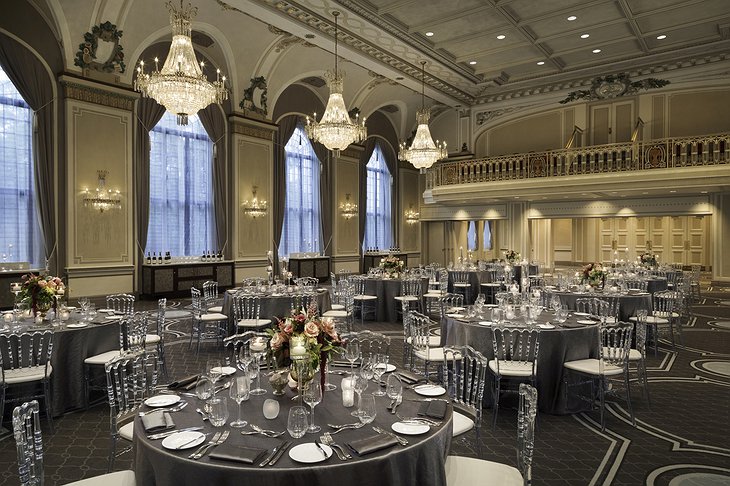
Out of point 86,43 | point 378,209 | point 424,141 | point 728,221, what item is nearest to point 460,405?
point 424,141

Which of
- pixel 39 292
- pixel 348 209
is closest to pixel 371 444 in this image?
pixel 39 292

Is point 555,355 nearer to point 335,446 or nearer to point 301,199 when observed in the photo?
point 335,446

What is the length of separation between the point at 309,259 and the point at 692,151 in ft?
33.9

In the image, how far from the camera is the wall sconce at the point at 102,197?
9.91 meters

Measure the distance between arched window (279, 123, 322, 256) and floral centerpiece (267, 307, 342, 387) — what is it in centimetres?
1175

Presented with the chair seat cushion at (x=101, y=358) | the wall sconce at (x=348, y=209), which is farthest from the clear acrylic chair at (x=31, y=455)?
the wall sconce at (x=348, y=209)

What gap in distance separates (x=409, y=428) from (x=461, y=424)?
798 millimetres

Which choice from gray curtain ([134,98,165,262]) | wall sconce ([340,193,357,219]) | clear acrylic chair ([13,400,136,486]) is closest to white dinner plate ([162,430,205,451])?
clear acrylic chair ([13,400,136,486])

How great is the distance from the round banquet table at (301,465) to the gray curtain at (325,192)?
13141mm

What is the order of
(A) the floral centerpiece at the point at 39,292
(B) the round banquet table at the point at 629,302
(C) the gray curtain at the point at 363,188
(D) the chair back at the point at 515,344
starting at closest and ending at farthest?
(D) the chair back at the point at 515,344 < (A) the floral centerpiece at the point at 39,292 < (B) the round banquet table at the point at 629,302 < (C) the gray curtain at the point at 363,188

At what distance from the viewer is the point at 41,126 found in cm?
930

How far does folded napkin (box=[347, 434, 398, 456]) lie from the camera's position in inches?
82.3

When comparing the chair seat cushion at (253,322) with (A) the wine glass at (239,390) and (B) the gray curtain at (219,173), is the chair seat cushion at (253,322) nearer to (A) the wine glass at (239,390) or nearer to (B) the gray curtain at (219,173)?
(A) the wine glass at (239,390)

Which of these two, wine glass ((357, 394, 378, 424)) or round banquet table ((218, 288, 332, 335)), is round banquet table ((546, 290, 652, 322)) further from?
wine glass ((357, 394, 378, 424))
